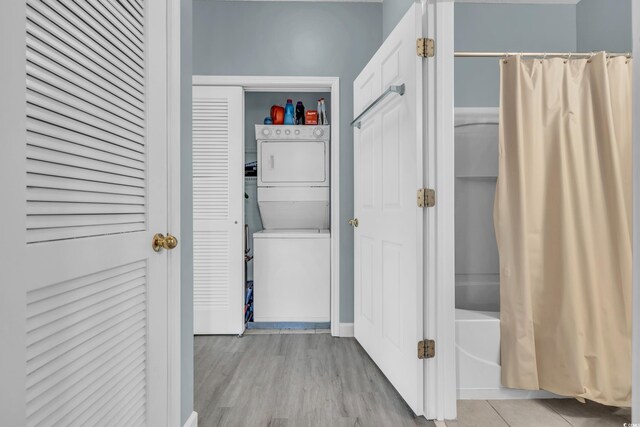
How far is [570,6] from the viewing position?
3037mm

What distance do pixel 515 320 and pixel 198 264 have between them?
232cm

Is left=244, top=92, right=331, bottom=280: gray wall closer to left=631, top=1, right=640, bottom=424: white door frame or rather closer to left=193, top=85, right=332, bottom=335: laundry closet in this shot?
left=193, top=85, right=332, bottom=335: laundry closet

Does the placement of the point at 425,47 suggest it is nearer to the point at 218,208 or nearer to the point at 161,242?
the point at 161,242

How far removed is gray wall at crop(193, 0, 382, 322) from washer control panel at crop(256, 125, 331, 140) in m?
0.48

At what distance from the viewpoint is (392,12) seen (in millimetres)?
2807

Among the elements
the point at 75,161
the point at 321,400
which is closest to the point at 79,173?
the point at 75,161

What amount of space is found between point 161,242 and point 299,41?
2481mm

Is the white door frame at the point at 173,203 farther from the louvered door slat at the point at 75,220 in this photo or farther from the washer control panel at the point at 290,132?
the washer control panel at the point at 290,132

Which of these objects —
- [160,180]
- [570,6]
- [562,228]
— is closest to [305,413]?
[160,180]

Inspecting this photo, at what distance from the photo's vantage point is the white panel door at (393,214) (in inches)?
71.3

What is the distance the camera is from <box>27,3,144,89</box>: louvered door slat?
0.74 meters

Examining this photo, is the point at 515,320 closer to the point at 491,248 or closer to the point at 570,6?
the point at 491,248

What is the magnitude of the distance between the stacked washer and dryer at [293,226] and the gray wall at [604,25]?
2095 millimetres

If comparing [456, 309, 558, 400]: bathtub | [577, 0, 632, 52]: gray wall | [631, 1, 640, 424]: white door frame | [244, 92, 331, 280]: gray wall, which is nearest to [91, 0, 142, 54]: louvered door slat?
[631, 1, 640, 424]: white door frame
